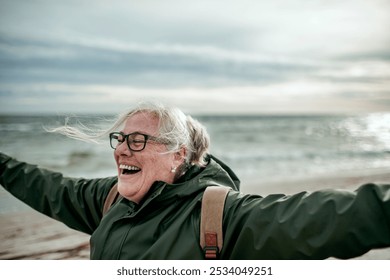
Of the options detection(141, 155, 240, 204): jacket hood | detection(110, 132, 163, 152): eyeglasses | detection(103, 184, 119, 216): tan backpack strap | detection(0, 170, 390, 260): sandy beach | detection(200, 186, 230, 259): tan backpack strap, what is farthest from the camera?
detection(0, 170, 390, 260): sandy beach

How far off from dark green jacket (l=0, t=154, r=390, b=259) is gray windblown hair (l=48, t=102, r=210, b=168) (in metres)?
0.14

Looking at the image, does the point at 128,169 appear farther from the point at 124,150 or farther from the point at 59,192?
the point at 59,192

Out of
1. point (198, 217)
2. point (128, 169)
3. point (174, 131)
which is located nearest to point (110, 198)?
point (128, 169)

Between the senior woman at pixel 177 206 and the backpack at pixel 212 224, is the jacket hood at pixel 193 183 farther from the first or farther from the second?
the backpack at pixel 212 224

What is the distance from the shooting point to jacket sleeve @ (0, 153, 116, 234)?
2.04 m

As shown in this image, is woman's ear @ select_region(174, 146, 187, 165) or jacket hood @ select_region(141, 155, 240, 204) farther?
woman's ear @ select_region(174, 146, 187, 165)

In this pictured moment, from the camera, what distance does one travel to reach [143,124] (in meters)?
1.78

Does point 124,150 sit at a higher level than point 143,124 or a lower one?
lower

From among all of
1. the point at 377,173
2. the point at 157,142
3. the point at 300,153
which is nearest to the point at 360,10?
the point at 157,142

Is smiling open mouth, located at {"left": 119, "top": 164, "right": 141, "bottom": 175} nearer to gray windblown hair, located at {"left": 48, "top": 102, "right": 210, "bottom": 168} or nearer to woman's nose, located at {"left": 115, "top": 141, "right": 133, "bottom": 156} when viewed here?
woman's nose, located at {"left": 115, "top": 141, "right": 133, "bottom": 156}

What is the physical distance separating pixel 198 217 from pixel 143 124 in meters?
0.51

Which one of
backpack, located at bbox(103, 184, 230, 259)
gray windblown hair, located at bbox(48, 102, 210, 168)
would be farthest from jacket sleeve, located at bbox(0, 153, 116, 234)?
backpack, located at bbox(103, 184, 230, 259)

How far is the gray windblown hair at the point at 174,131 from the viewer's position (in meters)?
1.79
